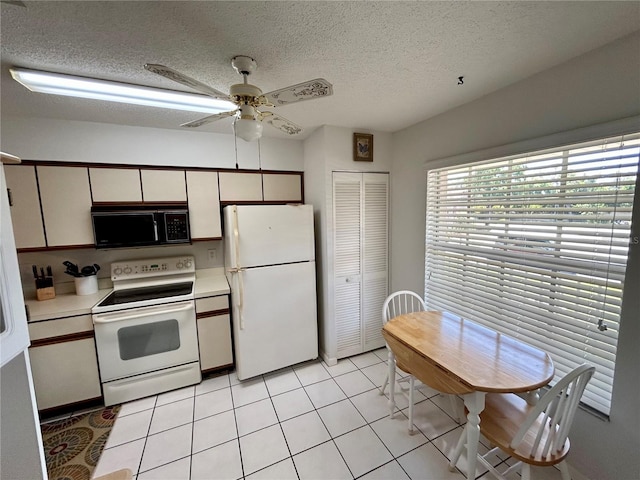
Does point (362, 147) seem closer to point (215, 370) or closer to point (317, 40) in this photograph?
point (317, 40)

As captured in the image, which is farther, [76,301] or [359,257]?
[359,257]

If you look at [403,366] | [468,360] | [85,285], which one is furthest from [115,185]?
[468,360]

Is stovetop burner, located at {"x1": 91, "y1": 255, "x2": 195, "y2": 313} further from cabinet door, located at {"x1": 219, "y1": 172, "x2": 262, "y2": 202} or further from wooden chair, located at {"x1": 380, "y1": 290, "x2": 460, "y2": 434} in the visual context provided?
wooden chair, located at {"x1": 380, "y1": 290, "x2": 460, "y2": 434}

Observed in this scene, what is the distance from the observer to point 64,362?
81.4 inches

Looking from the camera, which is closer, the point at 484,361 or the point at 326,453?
the point at 484,361

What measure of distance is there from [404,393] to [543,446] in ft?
3.80

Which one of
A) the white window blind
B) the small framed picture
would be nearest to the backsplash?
the small framed picture

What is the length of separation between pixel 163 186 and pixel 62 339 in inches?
57.7

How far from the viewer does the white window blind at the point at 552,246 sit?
138cm

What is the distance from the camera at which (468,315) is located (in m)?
2.17

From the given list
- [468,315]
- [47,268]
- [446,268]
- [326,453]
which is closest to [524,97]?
[446,268]

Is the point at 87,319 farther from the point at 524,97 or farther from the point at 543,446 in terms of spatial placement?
the point at 524,97

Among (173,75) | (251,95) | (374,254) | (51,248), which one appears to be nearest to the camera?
(173,75)

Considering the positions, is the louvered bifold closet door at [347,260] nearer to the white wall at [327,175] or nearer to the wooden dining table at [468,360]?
the white wall at [327,175]
